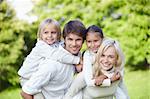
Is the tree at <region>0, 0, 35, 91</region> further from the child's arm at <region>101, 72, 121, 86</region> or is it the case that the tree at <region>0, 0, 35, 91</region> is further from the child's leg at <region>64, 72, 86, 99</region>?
the child's arm at <region>101, 72, 121, 86</region>

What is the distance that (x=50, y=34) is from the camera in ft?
12.7

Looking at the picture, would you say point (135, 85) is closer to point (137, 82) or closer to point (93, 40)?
point (137, 82)

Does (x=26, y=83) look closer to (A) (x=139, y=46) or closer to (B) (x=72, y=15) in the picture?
(A) (x=139, y=46)

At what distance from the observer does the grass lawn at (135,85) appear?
11.1 metres

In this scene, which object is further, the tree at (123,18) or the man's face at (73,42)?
the tree at (123,18)

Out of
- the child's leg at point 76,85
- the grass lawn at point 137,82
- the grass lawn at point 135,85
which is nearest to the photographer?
the child's leg at point 76,85

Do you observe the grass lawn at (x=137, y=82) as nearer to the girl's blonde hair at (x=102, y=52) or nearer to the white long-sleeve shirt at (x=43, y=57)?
the white long-sleeve shirt at (x=43, y=57)

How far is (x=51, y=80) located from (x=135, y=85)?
30.4ft

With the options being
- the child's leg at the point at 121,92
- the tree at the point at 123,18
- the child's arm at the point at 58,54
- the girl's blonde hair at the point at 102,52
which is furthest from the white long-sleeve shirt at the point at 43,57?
the tree at the point at 123,18

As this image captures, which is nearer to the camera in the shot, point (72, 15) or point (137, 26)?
point (137, 26)

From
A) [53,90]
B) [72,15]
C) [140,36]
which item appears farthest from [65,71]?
[72,15]

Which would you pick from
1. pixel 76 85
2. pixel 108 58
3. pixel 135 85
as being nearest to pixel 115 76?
pixel 108 58

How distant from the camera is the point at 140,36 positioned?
1694cm

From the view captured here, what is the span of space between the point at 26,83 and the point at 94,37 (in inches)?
26.8
